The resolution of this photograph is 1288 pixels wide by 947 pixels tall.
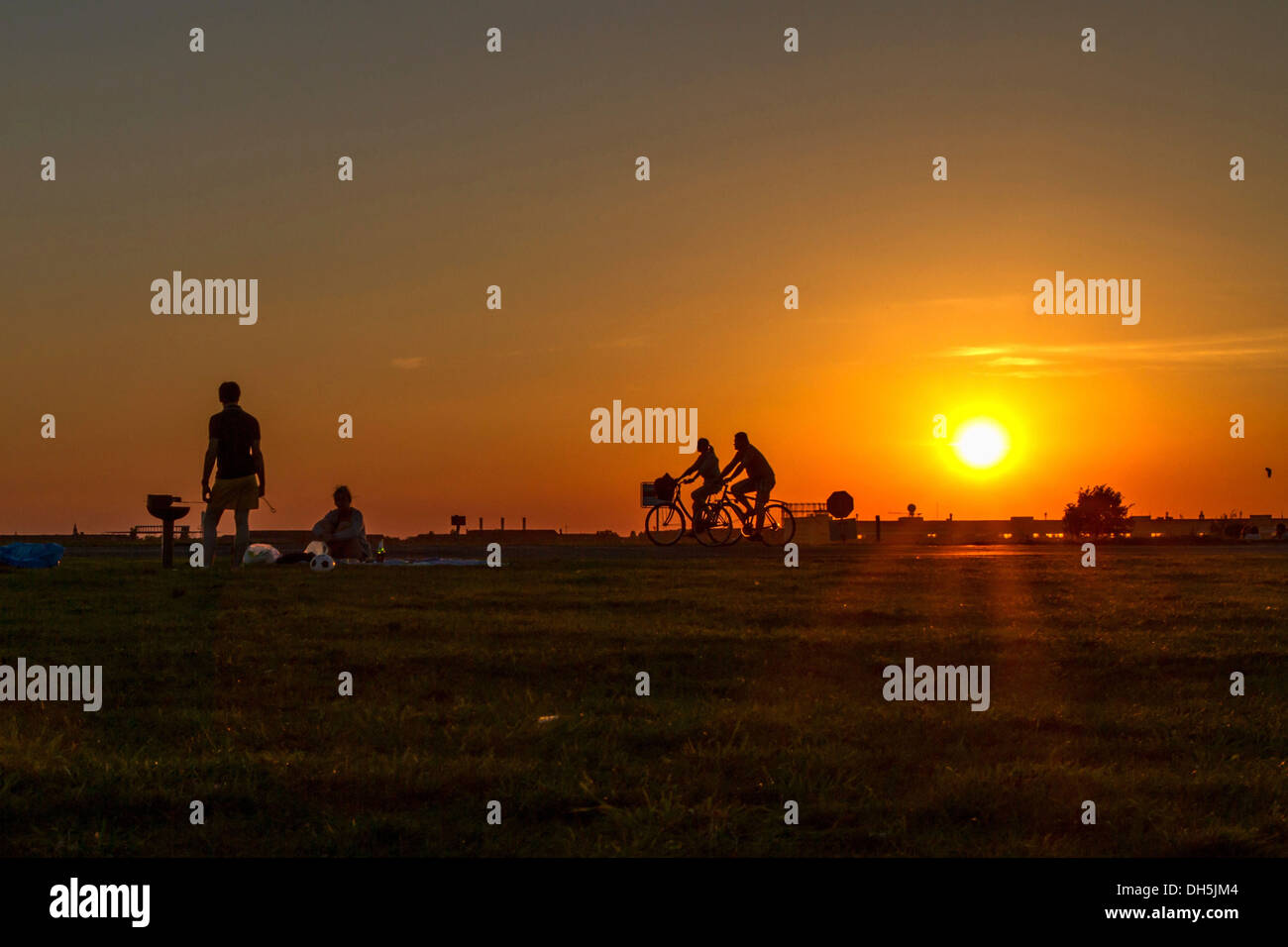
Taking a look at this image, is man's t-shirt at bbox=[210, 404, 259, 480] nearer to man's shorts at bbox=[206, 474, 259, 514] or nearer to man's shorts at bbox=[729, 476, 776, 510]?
man's shorts at bbox=[206, 474, 259, 514]

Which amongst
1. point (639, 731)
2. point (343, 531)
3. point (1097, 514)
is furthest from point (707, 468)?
point (1097, 514)

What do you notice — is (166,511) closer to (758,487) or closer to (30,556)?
(30,556)

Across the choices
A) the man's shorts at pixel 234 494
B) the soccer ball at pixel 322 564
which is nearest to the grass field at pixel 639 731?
the man's shorts at pixel 234 494

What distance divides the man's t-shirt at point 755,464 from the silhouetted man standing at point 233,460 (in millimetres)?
11981

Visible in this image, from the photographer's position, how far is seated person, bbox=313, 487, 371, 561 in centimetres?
2348

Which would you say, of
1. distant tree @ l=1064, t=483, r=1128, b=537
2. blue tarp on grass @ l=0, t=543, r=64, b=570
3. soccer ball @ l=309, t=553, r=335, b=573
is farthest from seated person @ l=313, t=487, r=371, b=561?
distant tree @ l=1064, t=483, r=1128, b=537

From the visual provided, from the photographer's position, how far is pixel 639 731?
785 cm

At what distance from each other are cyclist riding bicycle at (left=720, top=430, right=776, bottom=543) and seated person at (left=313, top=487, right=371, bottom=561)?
887cm

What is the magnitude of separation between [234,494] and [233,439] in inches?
33.8

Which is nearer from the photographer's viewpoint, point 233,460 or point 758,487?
point 233,460

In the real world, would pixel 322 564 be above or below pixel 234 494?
below
